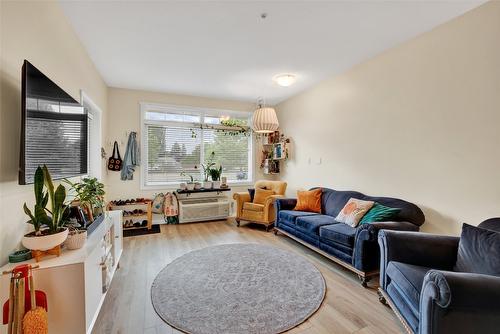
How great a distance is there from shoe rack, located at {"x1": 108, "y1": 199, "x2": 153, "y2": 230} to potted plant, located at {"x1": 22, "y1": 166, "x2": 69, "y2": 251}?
286cm

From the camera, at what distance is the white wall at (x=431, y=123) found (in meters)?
2.20

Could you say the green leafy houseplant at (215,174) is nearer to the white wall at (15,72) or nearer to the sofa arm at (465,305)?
the white wall at (15,72)

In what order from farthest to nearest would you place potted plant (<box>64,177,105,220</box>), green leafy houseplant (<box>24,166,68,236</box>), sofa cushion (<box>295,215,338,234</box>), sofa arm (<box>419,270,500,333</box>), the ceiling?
sofa cushion (<box>295,215,338,234</box>)
the ceiling
potted plant (<box>64,177,105,220</box>)
green leafy houseplant (<box>24,166,68,236</box>)
sofa arm (<box>419,270,500,333</box>)

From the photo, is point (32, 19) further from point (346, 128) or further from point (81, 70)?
point (346, 128)

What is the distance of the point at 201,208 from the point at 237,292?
2738 mm

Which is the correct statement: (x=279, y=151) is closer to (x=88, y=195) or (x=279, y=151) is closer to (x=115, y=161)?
(x=115, y=161)

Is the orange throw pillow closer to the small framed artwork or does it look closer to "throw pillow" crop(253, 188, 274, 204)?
"throw pillow" crop(253, 188, 274, 204)

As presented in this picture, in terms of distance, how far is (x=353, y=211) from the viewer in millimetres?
3057

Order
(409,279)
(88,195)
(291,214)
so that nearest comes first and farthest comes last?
1. (409,279)
2. (88,195)
3. (291,214)

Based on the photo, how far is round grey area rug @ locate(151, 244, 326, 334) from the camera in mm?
1862

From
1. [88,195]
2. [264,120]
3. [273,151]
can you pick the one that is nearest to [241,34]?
[264,120]

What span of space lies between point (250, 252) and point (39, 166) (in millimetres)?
2580

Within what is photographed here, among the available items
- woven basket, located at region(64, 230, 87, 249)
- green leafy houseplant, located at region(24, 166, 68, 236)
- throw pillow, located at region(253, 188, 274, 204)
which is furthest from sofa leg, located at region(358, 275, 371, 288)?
green leafy houseplant, located at region(24, 166, 68, 236)

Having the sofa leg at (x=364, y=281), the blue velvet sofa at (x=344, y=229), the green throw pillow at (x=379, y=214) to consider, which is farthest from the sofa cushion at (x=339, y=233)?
the sofa leg at (x=364, y=281)
